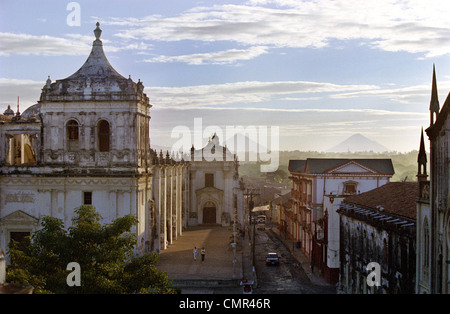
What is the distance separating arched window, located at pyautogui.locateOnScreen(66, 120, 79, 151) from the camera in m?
34.9

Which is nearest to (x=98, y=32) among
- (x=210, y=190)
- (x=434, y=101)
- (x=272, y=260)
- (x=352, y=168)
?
(x=272, y=260)

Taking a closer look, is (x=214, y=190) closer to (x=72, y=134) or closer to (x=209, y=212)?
(x=209, y=212)

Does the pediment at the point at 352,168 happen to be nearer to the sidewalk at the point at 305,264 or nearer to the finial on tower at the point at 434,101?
the sidewalk at the point at 305,264

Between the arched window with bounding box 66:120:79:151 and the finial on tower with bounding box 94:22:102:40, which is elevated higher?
the finial on tower with bounding box 94:22:102:40

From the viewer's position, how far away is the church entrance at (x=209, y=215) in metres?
60.5

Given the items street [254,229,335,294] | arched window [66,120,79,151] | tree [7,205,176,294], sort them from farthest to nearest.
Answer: arched window [66,120,79,151] < street [254,229,335,294] < tree [7,205,176,294]

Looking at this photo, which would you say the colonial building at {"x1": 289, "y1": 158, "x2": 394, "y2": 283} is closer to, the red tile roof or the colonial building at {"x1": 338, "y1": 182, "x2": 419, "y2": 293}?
the colonial building at {"x1": 338, "y1": 182, "x2": 419, "y2": 293}

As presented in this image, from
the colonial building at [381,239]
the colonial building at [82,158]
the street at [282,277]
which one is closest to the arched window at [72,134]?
the colonial building at [82,158]

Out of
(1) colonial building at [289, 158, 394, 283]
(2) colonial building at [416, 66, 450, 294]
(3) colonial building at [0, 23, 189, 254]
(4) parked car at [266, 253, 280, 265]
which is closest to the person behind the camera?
(2) colonial building at [416, 66, 450, 294]

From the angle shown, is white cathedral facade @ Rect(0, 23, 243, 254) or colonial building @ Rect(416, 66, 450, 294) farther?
white cathedral facade @ Rect(0, 23, 243, 254)

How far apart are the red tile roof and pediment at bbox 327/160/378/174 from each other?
9819 mm

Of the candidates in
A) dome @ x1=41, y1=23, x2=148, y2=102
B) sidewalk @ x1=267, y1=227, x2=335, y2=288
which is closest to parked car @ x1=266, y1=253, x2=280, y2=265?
sidewalk @ x1=267, y1=227, x2=335, y2=288

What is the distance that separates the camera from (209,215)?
6075 cm
